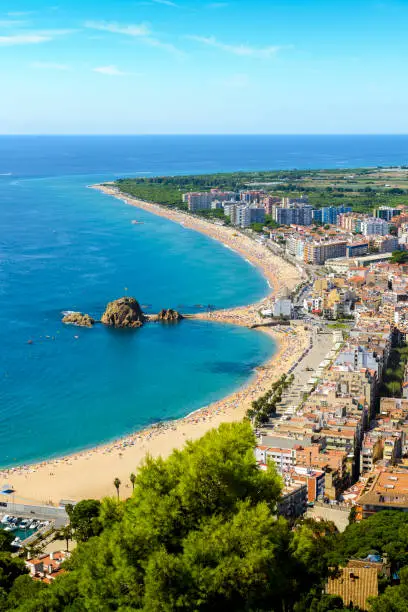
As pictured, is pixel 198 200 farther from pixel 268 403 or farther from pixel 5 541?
pixel 5 541

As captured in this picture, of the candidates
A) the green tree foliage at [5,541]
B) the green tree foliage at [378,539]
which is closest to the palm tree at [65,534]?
the green tree foliage at [5,541]

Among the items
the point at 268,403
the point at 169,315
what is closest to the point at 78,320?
the point at 169,315

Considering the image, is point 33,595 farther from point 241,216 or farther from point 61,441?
point 241,216

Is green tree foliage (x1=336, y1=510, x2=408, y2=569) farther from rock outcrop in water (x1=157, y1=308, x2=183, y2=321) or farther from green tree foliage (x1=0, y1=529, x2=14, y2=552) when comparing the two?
rock outcrop in water (x1=157, y1=308, x2=183, y2=321)

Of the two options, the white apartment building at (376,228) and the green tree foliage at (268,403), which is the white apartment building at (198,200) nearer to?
the white apartment building at (376,228)

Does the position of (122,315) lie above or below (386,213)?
below

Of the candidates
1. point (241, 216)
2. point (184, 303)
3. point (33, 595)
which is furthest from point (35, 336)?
point (241, 216)
